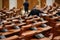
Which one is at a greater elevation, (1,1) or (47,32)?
(1,1)

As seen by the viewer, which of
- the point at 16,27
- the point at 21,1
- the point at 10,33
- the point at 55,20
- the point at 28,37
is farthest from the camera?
the point at 21,1

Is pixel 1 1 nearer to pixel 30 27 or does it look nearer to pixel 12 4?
pixel 12 4

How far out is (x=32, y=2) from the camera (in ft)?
58.0

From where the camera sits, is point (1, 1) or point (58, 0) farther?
point (58, 0)

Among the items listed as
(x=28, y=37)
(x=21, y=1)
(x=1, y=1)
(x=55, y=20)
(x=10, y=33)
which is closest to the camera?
(x=28, y=37)

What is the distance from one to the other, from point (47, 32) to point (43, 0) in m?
13.0

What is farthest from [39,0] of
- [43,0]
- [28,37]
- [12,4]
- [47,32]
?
[28,37]

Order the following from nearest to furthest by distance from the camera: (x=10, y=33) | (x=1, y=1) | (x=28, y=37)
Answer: (x=28, y=37), (x=10, y=33), (x=1, y=1)

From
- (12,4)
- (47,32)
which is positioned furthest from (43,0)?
(47,32)

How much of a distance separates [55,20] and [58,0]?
12227 millimetres

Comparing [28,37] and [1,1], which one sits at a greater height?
[1,1]

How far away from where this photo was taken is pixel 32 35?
3574mm

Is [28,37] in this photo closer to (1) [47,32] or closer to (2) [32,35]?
(2) [32,35]

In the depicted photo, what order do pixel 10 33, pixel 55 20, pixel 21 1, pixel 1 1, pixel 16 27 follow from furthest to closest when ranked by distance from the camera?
1. pixel 21 1
2. pixel 1 1
3. pixel 55 20
4. pixel 16 27
5. pixel 10 33
